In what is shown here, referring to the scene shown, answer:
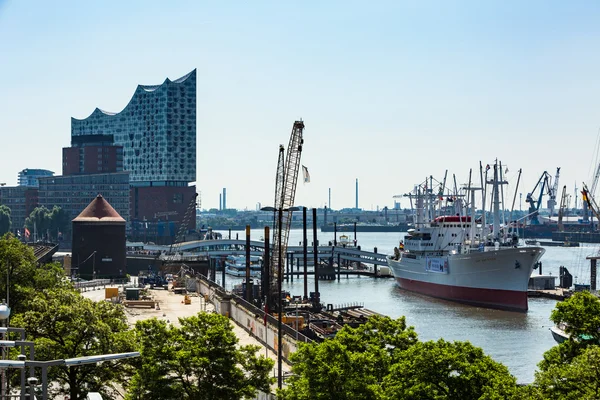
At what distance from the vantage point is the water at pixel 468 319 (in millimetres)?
59916

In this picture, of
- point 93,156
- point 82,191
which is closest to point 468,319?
point 82,191

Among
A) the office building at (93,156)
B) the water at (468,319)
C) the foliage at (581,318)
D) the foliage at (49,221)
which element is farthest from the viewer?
the office building at (93,156)

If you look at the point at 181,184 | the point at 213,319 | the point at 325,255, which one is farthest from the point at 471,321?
the point at 181,184

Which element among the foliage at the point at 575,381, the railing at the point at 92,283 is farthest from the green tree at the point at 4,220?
the foliage at the point at 575,381

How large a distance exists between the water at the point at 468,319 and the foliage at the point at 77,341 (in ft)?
89.4

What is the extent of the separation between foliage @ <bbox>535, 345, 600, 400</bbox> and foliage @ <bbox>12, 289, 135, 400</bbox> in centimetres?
1278

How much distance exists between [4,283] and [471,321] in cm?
4300

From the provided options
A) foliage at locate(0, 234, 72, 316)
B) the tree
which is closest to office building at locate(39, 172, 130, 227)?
foliage at locate(0, 234, 72, 316)

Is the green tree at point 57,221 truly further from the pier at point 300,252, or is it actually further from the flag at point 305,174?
the flag at point 305,174

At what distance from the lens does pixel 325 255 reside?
146 meters

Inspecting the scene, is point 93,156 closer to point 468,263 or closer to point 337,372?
point 468,263

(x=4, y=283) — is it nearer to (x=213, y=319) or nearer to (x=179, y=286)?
(x=213, y=319)

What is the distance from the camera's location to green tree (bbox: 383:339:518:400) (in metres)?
26.9

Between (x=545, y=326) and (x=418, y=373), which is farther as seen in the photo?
(x=545, y=326)
